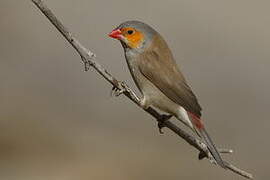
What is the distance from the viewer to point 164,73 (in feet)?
21.0

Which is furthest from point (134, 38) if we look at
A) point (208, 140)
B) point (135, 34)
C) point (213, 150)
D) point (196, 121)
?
point (213, 150)

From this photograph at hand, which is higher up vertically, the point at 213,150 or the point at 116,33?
the point at 116,33

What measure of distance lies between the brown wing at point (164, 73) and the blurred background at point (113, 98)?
4798 mm

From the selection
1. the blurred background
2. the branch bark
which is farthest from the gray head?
the blurred background

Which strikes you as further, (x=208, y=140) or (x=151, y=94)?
(x=151, y=94)

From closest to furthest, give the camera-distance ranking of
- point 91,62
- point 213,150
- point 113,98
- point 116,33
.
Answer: point 91,62 → point 213,150 → point 116,33 → point 113,98

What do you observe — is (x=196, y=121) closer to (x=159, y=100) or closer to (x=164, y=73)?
(x=159, y=100)

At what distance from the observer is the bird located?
247 inches

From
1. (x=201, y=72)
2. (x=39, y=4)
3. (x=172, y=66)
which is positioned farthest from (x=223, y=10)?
(x=39, y=4)

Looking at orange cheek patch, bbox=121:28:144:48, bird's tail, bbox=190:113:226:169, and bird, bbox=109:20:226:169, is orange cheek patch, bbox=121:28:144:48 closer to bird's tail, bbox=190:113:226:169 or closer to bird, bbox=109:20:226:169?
bird, bbox=109:20:226:169

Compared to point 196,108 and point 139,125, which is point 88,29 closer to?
point 139,125

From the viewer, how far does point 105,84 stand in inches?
523

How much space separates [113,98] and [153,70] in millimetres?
6861

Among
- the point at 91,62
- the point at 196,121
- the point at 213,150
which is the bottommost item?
the point at 213,150
